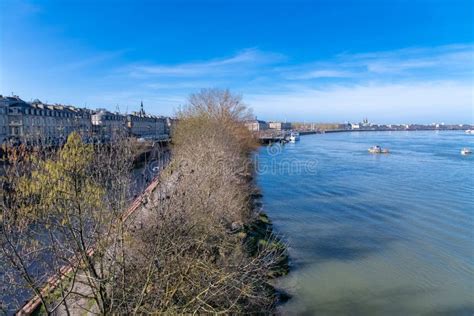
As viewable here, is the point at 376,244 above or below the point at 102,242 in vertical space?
below

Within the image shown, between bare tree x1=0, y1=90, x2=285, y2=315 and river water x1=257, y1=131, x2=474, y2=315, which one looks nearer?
bare tree x1=0, y1=90, x2=285, y2=315

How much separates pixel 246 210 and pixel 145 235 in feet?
27.8

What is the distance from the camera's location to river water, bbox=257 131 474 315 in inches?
386

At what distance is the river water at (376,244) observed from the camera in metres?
9.80

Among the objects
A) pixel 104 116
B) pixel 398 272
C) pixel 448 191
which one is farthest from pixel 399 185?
Result: pixel 104 116

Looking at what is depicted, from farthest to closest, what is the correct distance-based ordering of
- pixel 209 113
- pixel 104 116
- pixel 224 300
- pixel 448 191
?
1. pixel 104 116
2. pixel 209 113
3. pixel 448 191
4. pixel 224 300

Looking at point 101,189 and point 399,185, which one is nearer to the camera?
point 101,189

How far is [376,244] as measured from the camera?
547 inches

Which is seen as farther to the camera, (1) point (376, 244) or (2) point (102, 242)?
(1) point (376, 244)

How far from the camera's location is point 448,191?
2345 centimetres

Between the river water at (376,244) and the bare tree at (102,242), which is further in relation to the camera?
the river water at (376,244)

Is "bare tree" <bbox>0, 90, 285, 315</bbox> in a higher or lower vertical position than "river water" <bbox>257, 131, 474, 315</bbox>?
higher

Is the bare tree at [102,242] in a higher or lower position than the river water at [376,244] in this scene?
higher

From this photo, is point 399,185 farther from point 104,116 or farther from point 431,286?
Answer: point 104,116
